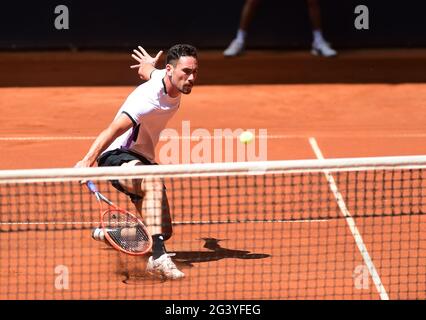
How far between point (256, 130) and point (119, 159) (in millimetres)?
4297

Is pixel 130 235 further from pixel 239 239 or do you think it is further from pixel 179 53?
pixel 179 53

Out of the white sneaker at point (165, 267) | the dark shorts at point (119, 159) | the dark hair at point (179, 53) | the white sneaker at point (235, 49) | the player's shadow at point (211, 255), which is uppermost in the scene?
the white sneaker at point (235, 49)

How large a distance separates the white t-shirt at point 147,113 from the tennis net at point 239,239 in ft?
1.67

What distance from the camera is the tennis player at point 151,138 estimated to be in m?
7.87

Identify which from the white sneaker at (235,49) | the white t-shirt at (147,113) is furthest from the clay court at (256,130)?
the white t-shirt at (147,113)

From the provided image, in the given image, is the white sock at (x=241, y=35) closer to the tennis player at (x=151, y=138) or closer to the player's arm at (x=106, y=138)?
the tennis player at (x=151, y=138)

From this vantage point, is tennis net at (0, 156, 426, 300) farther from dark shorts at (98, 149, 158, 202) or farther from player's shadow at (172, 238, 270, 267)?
dark shorts at (98, 149, 158, 202)

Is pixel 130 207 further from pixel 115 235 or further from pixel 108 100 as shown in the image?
pixel 108 100

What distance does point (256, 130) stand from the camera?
486 inches

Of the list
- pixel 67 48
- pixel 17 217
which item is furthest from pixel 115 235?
pixel 67 48

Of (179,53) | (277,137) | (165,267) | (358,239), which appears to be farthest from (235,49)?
(165,267)

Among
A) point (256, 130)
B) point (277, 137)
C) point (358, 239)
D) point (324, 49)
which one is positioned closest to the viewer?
point (358, 239)

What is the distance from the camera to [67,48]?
1556 cm

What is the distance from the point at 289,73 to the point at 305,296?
7.53 meters
